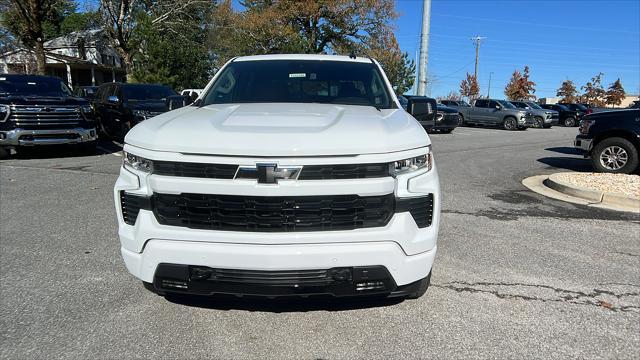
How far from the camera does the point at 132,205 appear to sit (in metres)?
2.88

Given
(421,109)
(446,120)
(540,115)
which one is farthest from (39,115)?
(540,115)

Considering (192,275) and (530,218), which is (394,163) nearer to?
(192,275)

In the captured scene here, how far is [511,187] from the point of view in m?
8.38

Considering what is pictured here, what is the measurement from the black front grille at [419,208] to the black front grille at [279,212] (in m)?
0.07

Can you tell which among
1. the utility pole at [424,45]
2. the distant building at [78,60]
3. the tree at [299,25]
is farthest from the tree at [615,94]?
the distant building at [78,60]

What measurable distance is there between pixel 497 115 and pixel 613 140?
18728mm

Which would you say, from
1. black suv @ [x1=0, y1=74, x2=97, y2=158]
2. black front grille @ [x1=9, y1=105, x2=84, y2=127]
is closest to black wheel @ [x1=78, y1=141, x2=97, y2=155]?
black suv @ [x1=0, y1=74, x2=97, y2=158]

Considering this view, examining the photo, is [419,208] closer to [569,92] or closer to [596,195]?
[596,195]

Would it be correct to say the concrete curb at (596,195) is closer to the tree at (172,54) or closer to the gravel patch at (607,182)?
the gravel patch at (607,182)

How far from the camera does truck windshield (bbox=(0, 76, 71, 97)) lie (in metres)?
10.8

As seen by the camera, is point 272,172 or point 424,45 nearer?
point 272,172

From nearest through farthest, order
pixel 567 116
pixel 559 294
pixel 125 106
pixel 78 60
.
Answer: pixel 559 294 → pixel 125 106 → pixel 567 116 → pixel 78 60

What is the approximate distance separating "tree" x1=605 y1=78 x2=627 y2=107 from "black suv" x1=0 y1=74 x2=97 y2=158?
7186 cm

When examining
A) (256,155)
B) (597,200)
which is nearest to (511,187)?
(597,200)
